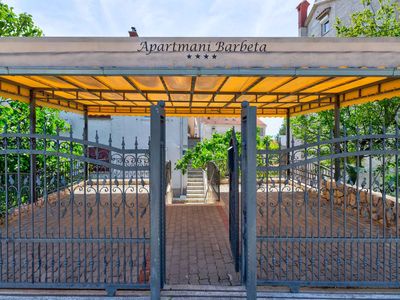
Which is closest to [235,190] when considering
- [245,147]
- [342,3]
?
[245,147]

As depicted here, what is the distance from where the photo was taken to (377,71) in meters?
4.75

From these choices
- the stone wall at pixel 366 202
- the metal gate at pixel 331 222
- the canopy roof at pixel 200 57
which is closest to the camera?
the metal gate at pixel 331 222

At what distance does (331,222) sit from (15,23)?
31.2 feet

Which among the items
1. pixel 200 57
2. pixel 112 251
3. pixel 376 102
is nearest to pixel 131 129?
pixel 376 102

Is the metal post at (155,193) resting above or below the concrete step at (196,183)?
above

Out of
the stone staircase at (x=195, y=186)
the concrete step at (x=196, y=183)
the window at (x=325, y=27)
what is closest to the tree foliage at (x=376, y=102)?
the stone staircase at (x=195, y=186)

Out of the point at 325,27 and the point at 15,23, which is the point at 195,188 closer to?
the point at 15,23

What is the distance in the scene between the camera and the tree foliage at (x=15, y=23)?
25.6 feet

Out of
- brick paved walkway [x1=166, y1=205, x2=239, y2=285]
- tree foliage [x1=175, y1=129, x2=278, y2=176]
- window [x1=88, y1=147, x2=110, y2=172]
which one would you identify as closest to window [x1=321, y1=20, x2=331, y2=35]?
tree foliage [x1=175, y1=129, x2=278, y2=176]

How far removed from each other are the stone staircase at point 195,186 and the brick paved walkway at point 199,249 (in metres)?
10.6

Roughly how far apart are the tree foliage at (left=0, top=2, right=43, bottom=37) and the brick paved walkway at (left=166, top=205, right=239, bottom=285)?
683cm

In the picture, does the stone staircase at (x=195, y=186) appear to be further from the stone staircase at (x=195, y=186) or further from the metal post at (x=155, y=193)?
the metal post at (x=155, y=193)

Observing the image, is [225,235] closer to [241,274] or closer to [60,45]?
[241,274]

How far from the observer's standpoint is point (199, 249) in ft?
16.6
